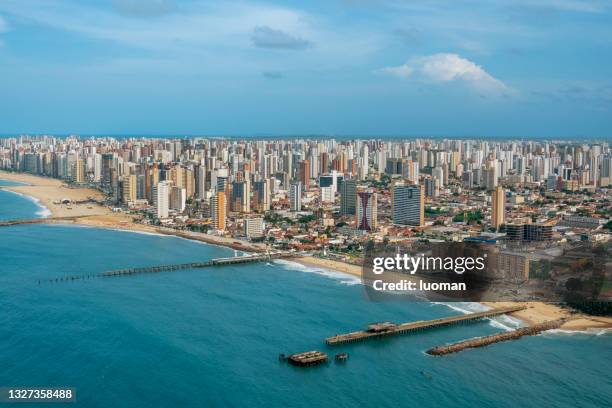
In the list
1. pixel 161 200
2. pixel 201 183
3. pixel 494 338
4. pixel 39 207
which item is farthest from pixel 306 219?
pixel 494 338

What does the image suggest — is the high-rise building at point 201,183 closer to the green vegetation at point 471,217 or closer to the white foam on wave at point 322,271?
the green vegetation at point 471,217

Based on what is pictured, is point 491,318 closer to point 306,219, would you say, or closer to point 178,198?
point 306,219

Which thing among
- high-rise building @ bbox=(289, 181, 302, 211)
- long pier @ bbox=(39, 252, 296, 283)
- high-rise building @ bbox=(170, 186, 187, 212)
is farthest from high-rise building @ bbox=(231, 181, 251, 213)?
long pier @ bbox=(39, 252, 296, 283)

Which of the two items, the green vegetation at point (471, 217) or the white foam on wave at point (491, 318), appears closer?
the white foam on wave at point (491, 318)

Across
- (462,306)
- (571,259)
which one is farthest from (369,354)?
(571,259)

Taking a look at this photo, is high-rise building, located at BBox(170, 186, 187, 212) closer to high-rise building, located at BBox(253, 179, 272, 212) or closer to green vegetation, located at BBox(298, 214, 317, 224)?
high-rise building, located at BBox(253, 179, 272, 212)

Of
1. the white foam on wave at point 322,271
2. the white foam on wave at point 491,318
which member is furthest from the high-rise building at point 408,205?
the white foam on wave at point 491,318

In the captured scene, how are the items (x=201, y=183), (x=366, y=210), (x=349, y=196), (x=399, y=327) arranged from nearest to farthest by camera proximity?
(x=399, y=327) → (x=366, y=210) → (x=349, y=196) → (x=201, y=183)
